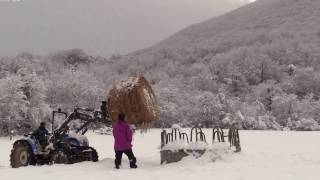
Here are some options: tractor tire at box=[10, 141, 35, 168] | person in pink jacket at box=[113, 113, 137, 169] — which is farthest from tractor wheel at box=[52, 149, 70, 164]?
person in pink jacket at box=[113, 113, 137, 169]

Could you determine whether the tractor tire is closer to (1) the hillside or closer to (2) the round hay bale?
(2) the round hay bale

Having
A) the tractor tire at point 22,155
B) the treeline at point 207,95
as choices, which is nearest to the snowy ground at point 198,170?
the tractor tire at point 22,155

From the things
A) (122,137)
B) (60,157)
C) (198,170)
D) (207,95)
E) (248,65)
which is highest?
(248,65)

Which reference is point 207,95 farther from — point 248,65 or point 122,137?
point 122,137

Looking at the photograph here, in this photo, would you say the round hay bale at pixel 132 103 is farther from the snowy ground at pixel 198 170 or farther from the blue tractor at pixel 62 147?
the snowy ground at pixel 198 170

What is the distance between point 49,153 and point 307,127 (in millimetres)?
36021

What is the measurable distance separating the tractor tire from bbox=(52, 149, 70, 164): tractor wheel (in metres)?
0.83

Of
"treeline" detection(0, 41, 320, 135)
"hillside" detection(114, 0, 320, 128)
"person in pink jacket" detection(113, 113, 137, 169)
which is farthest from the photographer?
"hillside" detection(114, 0, 320, 128)

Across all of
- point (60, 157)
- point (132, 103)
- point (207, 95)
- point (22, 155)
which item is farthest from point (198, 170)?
point (207, 95)

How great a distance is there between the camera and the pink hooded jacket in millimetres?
14688

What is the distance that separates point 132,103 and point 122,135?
4.43 feet

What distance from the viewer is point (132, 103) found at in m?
15.8

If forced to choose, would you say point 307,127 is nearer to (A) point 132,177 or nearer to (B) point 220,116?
(B) point 220,116

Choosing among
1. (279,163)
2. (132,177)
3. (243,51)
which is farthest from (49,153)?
(243,51)
